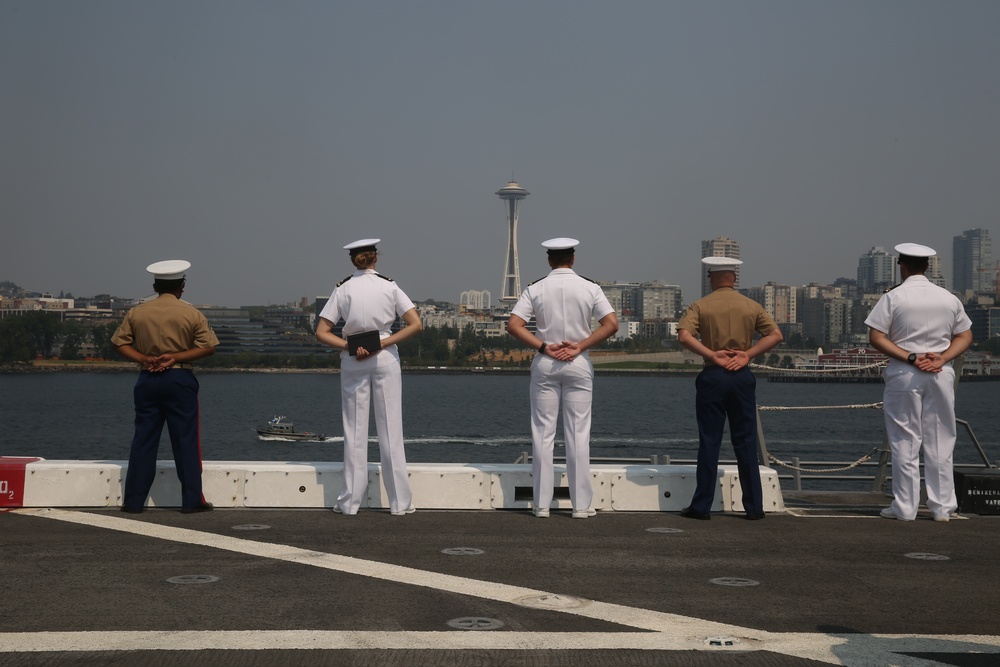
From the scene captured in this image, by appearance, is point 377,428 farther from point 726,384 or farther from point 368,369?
point 726,384

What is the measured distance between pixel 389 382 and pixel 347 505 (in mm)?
988

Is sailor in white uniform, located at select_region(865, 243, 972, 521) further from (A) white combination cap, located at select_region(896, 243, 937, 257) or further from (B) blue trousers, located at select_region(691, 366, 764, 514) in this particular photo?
(B) blue trousers, located at select_region(691, 366, 764, 514)

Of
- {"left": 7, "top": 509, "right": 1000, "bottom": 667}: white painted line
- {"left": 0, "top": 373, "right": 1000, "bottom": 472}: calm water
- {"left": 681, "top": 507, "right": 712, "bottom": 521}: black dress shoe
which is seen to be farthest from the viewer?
{"left": 0, "top": 373, "right": 1000, "bottom": 472}: calm water

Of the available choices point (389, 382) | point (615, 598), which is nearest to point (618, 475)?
point (389, 382)

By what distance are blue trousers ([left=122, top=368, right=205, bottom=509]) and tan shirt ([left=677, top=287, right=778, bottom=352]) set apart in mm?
3824

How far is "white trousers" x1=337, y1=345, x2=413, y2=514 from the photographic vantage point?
8.57 m

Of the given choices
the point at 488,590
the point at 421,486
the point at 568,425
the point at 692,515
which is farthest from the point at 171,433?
the point at 692,515

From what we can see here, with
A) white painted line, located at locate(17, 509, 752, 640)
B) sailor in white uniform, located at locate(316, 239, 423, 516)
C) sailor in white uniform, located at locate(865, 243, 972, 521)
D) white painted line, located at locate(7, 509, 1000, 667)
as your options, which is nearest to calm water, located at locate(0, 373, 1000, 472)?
sailor in white uniform, located at locate(865, 243, 972, 521)

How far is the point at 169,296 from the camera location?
351 inches

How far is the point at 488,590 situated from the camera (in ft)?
18.9

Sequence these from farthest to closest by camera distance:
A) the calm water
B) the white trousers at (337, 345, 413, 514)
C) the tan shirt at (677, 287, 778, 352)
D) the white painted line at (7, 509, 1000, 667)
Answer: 1. the calm water
2. the tan shirt at (677, 287, 778, 352)
3. the white trousers at (337, 345, 413, 514)
4. the white painted line at (7, 509, 1000, 667)

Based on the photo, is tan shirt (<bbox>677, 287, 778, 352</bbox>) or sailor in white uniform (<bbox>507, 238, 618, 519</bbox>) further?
tan shirt (<bbox>677, 287, 778, 352</bbox>)

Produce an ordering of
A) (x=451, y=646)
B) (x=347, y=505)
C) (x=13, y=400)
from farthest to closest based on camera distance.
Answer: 1. (x=13, y=400)
2. (x=347, y=505)
3. (x=451, y=646)

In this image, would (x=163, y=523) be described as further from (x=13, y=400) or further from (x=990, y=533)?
(x=13, y=400)
